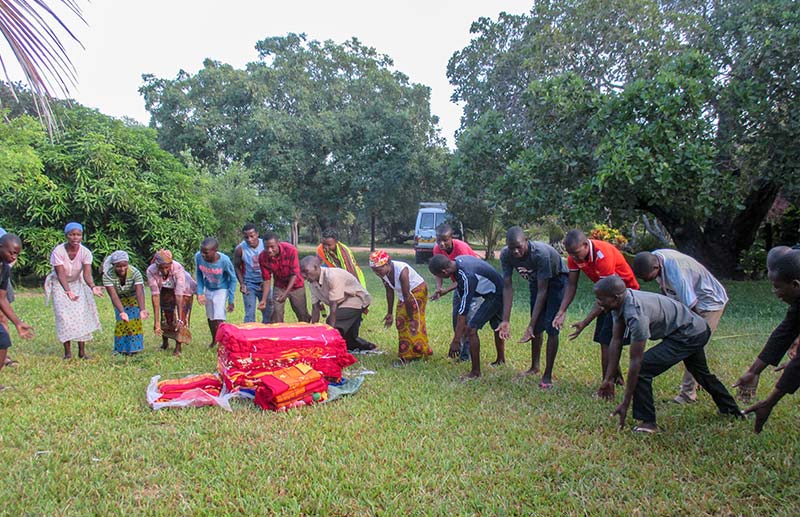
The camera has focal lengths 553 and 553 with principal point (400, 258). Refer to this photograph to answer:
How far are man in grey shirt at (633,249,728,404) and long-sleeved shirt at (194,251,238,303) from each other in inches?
196

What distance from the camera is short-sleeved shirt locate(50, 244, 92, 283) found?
6590 mm

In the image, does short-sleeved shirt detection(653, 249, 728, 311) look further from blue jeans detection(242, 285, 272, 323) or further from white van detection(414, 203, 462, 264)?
white van detection(414, 203, 462, 264)

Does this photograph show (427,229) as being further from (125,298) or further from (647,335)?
(647,335)

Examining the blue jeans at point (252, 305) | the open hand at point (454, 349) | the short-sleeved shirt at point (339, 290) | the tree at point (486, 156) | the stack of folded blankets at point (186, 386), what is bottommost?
the stack of folded blankets at point (186, 386)

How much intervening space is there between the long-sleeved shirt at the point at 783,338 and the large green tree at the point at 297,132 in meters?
19.8

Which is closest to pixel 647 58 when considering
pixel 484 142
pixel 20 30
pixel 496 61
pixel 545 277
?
pixel 484 142

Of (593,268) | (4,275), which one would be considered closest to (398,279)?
(593,268)

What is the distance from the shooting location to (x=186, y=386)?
530 cm

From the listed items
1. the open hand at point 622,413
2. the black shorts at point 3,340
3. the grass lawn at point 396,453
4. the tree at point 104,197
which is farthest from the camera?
the tree at point 104,197

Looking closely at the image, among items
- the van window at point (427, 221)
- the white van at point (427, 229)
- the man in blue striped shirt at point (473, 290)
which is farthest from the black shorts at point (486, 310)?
the van window at point (427, 221)

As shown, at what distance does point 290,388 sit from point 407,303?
6.72ft

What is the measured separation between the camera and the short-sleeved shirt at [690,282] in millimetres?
4840

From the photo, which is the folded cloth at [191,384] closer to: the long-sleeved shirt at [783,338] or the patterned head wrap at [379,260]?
the patterned head wrap at [379,260]

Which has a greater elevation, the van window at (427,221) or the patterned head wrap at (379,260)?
the van window at (427,221)
